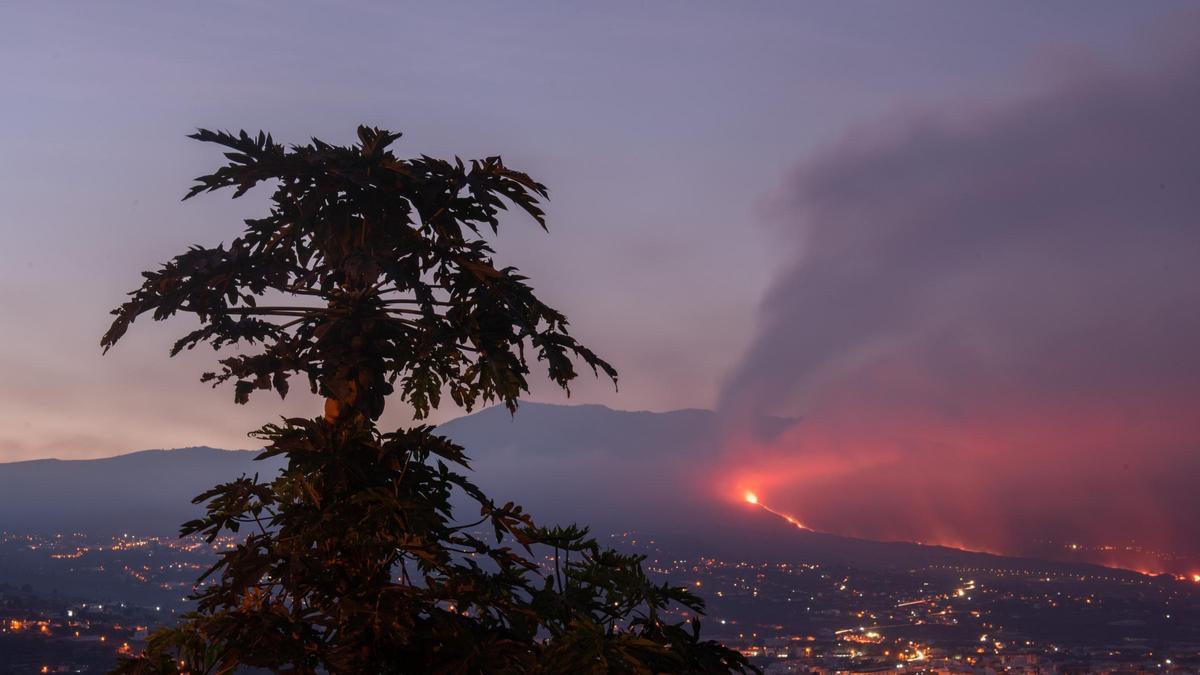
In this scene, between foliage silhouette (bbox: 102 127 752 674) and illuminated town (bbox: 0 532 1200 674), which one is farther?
illuminated town (bbox: 0 532 1200 674)

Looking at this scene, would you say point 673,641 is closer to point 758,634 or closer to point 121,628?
point 121,628

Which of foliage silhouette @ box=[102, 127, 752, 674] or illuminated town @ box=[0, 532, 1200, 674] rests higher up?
foliage silhouette @ box=[102, 127, 752, 674]

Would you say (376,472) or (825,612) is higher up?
(376,472)

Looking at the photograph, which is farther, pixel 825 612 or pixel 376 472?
pixel 825 612

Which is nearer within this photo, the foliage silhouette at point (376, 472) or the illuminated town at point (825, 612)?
the foliage silhouette at point (376, 472)
